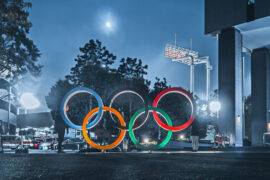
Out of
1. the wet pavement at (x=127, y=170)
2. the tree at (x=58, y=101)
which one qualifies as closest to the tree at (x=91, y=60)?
the tree at (x=58, y=101)

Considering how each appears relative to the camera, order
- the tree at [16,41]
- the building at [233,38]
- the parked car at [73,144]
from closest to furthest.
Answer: the tree at [16,41] → the building at [233,38] → the parked car at [73,144]

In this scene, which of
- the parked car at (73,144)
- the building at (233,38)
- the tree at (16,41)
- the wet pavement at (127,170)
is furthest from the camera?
the parked car at (73,144)

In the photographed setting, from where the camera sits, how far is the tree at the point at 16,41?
737 inches

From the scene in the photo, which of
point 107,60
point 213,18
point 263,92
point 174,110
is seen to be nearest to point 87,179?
point 213,18

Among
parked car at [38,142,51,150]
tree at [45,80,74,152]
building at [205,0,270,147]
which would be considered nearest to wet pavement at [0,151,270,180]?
tree at [45,80,74,152]

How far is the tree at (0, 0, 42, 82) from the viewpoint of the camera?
61.4 ft

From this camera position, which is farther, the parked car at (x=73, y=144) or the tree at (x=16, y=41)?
the parked car at (x=73, y=144)

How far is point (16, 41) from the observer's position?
20.5 metres

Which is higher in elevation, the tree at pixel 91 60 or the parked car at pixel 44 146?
the tree at pixel 91 60

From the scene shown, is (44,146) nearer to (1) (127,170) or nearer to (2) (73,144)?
(2) (73,144)

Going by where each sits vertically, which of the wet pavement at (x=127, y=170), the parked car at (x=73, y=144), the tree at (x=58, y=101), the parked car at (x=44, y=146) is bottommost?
the parked car at (x=44, y=146)

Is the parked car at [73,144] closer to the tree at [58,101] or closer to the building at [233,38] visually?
the tree at [58,101]

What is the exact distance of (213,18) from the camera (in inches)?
1443

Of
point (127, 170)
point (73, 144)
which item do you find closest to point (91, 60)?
point (73, 144)
